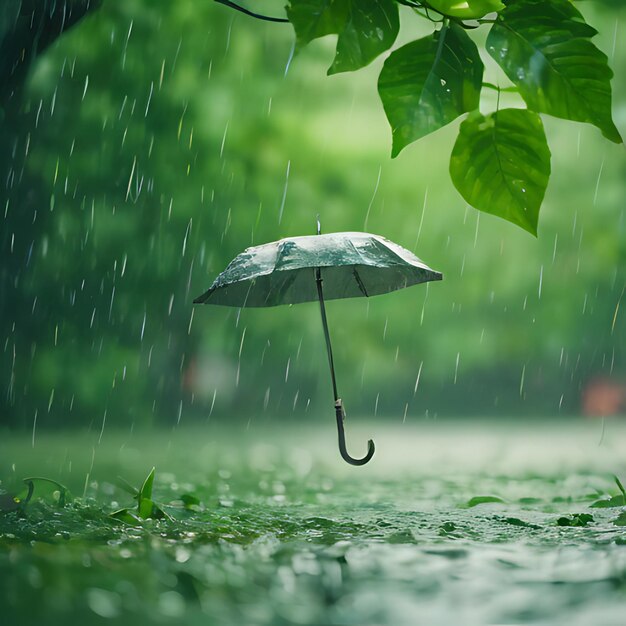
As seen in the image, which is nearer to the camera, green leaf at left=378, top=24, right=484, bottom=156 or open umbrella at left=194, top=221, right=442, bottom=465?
green leaf at left=378, top=24, right=484, bottom=156

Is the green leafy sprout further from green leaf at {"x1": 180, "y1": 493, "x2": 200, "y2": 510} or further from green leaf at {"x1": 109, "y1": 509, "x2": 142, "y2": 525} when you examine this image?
green leaf at {"x1": 180, "y1": 493, "x2": 200, "y2": 510}

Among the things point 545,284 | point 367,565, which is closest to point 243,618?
point 367,565

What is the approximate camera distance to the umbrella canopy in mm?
2127

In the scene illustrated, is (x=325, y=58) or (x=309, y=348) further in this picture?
(x=309, y=348)

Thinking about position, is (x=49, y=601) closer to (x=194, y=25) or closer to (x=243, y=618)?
(x=243, y=618)

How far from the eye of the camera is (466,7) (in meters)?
0.87

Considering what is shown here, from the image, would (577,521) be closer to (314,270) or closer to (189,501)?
(314,270)

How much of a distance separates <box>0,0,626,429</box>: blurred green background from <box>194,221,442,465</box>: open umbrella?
3439mm

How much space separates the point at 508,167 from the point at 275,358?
10.0m

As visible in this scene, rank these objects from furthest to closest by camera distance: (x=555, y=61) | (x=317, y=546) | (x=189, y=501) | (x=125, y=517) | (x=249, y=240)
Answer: (x=249, y=240) → (x=189, y=501) → (x=125, y=517) → (x=317, y=546) → (x=555, y=61)

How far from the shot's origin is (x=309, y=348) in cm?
1138

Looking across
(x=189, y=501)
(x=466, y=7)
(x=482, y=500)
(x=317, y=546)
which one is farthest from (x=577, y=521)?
(x=466, y=7)

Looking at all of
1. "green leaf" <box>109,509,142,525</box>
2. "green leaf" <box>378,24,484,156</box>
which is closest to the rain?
"green leaf" <box>109,509,142,525</box>

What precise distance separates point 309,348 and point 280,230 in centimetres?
229
